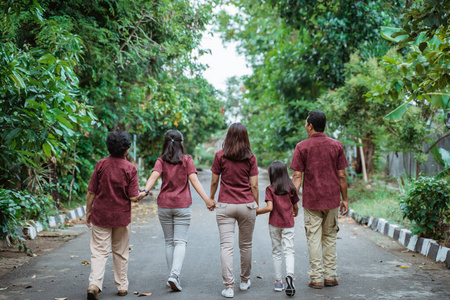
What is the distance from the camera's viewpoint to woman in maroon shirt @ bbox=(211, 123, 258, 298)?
4887 mm

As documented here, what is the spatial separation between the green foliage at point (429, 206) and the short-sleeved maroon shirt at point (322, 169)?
8.55 ft

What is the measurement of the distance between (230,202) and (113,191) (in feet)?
4.12

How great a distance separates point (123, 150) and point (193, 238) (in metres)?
3.97

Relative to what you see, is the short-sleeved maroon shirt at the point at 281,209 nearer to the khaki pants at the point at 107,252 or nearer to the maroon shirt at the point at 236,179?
the maroon shirt at the point at 236,179

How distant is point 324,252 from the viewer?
5.29 m

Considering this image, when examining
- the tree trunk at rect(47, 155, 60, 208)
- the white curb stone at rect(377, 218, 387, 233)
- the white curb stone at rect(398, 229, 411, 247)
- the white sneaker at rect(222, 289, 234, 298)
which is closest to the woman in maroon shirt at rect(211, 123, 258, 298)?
the white sneaker at rect(222, 289, 234, 298)

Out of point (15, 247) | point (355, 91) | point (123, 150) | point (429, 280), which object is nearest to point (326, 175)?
point (429, 280)

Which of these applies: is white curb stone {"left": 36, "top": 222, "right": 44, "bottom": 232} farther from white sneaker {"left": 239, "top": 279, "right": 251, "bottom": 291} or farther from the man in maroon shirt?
the man in maroon shirt

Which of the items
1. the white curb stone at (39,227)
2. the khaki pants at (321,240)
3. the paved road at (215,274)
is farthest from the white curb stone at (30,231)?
the khaki pants at (321,240)

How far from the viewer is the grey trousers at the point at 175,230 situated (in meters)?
5.09

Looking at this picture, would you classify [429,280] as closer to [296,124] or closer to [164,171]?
[164,171]

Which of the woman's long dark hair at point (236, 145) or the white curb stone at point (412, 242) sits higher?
the woman's long dark hair at point (236, 145)

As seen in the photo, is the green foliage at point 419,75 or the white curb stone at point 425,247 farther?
the white curb stone at point 425,247

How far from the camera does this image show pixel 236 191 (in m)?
4.89
